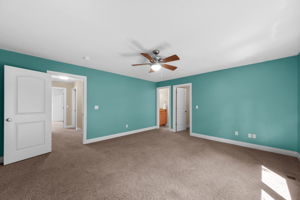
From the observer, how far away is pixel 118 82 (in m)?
4.52

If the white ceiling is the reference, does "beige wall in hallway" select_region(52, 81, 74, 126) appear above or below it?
below

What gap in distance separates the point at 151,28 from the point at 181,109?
4360 millimetres

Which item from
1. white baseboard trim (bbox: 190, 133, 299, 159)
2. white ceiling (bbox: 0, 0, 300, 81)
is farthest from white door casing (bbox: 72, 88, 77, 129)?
white baseboard trim (bbox: 190, 133, 299, 159)

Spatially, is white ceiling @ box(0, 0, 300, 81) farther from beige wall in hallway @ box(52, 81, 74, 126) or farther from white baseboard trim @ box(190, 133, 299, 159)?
beige wall in hallway @ box(52, 81, 74, 126)

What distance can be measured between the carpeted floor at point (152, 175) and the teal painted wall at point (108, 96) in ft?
3.90

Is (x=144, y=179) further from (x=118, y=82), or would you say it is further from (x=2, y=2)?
(x=118, y=82)

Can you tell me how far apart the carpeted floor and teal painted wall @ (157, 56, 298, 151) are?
1.98 feet

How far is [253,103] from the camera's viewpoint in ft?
10.8

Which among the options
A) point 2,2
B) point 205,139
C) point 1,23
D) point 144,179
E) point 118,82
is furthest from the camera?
point 118,82

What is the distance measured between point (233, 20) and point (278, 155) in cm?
343

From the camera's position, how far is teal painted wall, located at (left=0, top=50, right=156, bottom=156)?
278 centimetres

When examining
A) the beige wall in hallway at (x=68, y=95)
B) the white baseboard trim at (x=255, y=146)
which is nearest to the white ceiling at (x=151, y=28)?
the white baseboard trim at (x=255, y=146)

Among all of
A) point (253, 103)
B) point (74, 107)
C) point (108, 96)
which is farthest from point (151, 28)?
point (74, 107)

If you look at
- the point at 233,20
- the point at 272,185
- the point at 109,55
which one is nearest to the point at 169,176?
the point at 272,185
